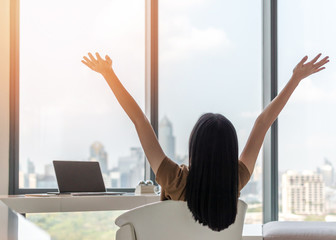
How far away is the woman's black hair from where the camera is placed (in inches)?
64.7

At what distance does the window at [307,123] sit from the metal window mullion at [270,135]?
6 centimetres

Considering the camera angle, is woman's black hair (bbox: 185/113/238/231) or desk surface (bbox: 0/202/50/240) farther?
woman's black hair (bbox: 185/113/238/231)

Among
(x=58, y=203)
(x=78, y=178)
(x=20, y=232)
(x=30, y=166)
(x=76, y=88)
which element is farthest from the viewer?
(x=76, y=88)

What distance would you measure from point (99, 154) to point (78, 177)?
3.54 feet

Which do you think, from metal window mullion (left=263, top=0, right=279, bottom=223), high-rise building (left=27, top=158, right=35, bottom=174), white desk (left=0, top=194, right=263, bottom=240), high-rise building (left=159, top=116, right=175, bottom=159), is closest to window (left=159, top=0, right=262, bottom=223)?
high-rise building (left=159, top=116, right=175, bottom=159)

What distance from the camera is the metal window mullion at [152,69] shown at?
5498 millimetres

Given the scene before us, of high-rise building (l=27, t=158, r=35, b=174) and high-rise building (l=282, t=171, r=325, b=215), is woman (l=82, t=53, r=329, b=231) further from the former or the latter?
high-rise building (l=282, t=171, r=325, b=215)

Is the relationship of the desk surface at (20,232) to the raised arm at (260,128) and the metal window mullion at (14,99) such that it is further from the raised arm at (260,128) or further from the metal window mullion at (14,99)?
the metal window mullion at (14,99)

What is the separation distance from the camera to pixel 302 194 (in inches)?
216

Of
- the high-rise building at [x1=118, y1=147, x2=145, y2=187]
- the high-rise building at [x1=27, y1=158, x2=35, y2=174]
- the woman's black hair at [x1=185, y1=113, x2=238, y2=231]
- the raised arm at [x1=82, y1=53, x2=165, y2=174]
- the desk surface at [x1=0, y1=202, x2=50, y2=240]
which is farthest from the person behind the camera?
the high-rise building at [x1=118, y1=147, x2=145, y2=187]

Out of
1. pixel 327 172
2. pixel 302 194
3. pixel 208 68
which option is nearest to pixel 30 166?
pixel 208 68

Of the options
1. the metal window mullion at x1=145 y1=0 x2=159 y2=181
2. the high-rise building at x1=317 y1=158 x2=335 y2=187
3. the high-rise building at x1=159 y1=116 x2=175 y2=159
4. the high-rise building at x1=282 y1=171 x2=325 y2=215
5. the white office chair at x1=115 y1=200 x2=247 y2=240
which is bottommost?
the high-rise building at x1=282 y1=171 x2=325 y2=215

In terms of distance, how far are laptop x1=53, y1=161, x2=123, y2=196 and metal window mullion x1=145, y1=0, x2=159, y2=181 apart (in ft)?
3.54

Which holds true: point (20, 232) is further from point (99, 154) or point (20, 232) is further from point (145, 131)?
point (99, 154)
